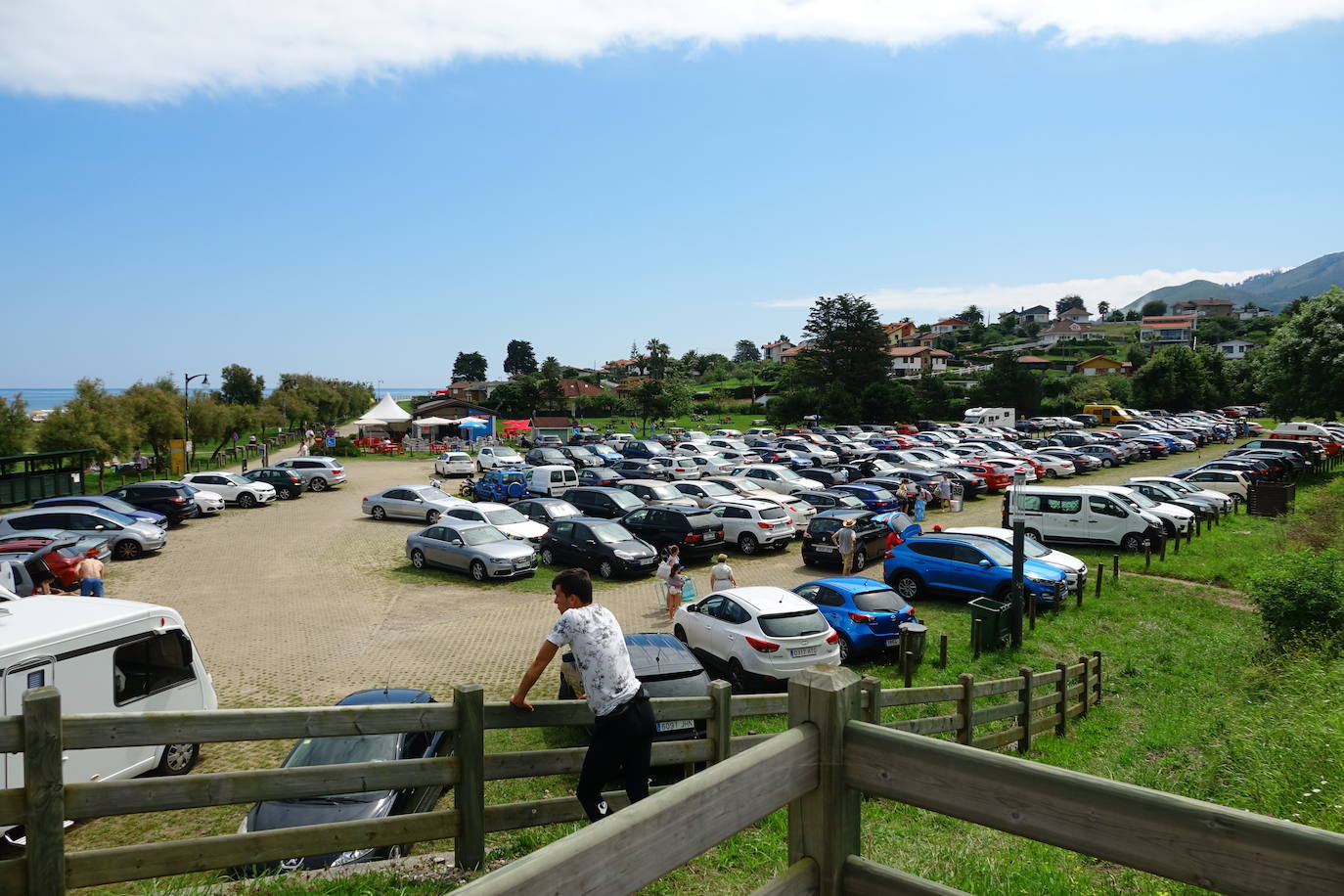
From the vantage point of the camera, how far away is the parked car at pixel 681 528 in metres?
22.0

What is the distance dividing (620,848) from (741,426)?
86333 millimetres

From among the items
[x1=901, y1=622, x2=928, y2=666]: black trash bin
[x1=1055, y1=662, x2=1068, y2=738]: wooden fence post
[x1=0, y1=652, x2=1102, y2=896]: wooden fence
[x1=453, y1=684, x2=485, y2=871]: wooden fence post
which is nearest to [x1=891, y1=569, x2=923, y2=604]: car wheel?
[x1=901, y1=622, x2=928, y2=666]: black trash bin

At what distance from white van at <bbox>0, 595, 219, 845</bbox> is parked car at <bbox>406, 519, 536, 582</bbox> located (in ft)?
36.2

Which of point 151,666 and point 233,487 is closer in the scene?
point 151,666

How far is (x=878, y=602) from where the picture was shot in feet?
46.1

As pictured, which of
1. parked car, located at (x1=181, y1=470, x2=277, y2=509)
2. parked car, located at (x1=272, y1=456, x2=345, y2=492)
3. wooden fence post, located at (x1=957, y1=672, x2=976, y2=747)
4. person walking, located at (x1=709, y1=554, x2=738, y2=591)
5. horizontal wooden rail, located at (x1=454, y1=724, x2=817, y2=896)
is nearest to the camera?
horizontal wooden rail, located at (x1=454, y1=724, x2=817, y2=896)

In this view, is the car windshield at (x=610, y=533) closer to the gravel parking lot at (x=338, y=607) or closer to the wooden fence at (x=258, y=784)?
the gravel parking lot at (x=338, y=607)

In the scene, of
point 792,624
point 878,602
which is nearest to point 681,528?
point 878,602

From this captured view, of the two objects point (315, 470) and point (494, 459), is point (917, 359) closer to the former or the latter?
point (494, 459)

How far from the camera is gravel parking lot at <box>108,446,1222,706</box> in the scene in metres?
13.1

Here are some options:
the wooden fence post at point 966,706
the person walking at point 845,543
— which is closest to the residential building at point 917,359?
the person walking at point 845,543

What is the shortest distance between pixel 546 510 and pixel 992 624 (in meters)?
14.6

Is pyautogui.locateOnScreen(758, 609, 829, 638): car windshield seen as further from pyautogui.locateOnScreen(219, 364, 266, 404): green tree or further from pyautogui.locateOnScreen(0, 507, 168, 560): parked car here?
pyautogui.locateOnScreen(219, 364, 266, 404): green tree

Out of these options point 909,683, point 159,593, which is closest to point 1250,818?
point 909,683
